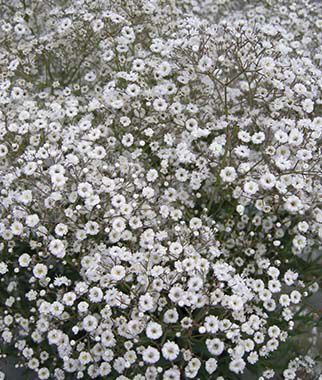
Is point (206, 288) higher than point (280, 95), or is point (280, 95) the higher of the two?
point (280, 95)

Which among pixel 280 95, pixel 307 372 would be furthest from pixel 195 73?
pixel 307 372

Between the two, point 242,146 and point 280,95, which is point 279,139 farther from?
point 280,95

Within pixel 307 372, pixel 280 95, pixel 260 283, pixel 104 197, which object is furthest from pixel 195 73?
pixel 307 372

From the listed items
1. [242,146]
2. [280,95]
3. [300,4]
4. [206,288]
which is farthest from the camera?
[300,4]

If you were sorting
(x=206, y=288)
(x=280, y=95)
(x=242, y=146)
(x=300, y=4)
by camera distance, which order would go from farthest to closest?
(x=300, y=4)
(x=280, y=95)
(x=242, y=146)
(x=206, y=288)

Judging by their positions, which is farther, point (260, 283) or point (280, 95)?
point (280, 95)

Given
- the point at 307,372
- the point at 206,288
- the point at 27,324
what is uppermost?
the point at 206,288
